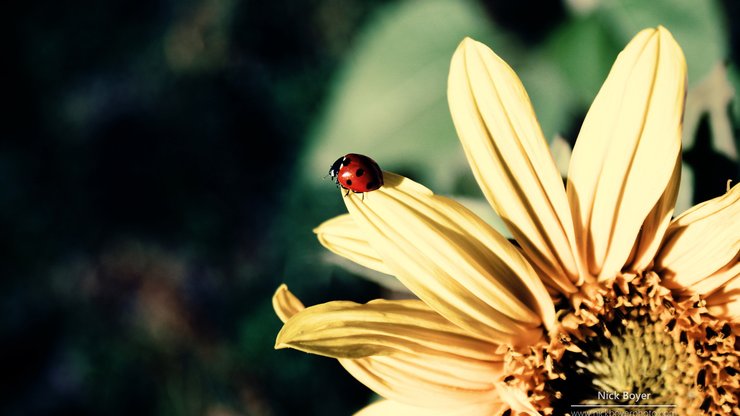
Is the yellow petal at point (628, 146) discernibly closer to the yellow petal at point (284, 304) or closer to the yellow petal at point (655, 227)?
the yellow petal at point (655, 227)

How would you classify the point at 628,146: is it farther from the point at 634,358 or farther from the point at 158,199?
the point at 158,199

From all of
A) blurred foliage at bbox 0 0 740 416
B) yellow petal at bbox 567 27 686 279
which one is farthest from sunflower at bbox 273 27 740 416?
blurred foliage at bbox 0 0 740 416

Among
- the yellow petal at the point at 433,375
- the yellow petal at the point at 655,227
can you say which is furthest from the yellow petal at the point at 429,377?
the yellow petal at the point at 655,227

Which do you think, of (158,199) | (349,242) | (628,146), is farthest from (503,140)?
(158,199)

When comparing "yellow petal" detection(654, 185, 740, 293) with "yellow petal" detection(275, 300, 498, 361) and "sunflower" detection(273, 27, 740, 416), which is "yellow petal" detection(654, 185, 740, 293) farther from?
"yellow petal" detection(275, 300, 498, 361)

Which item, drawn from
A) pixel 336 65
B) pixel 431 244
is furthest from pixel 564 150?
pixel 336 65

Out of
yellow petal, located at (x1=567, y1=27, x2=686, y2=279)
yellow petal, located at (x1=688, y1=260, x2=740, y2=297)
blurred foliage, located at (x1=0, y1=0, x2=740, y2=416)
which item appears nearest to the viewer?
yellow petal, located at (x1=567, y1=27, x2=686, y2=279)
